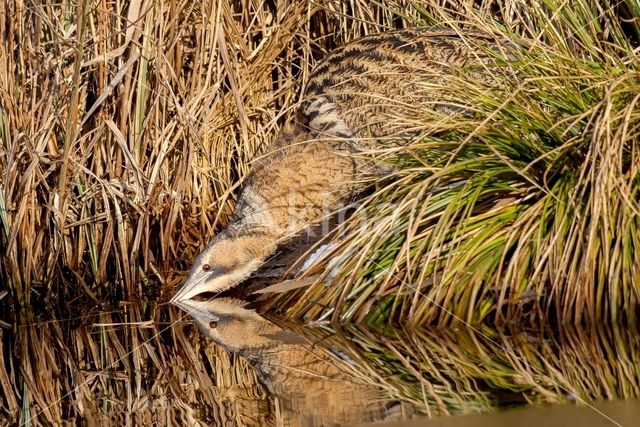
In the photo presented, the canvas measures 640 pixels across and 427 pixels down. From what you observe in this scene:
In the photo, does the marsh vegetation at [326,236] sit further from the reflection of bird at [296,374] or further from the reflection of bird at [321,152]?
the reflection of bird at [321,152]

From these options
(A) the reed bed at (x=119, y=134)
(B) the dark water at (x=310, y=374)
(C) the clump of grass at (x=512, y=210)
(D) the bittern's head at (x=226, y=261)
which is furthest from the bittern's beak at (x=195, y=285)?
(C) the clump of grass at (x=512, y=210)

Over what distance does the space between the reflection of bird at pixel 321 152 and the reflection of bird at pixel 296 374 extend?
424 millimetres

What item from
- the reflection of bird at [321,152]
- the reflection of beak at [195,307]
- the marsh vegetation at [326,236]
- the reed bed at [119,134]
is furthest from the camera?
the reflection of bird at [321,152]

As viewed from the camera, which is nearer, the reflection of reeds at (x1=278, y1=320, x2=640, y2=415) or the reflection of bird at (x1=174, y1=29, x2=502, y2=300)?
the reflection of reeds at (x1=278, y1=320, x2=640, y2=415)

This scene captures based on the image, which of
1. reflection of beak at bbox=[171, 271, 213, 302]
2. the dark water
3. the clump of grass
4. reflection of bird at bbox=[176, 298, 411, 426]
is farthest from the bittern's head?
the clump of grass

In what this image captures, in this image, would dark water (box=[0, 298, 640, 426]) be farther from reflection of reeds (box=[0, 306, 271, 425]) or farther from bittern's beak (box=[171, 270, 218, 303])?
bittern's beak (box=[171, 270, 218, 303])

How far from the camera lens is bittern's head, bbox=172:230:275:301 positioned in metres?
5.12

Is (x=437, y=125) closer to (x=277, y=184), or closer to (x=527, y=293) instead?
(x=527, y=293)

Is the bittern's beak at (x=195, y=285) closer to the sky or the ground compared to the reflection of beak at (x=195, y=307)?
closer to the sky

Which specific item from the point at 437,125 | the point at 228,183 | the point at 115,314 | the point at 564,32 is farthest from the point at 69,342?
the point at 564,32

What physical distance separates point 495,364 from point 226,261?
196 centimetres

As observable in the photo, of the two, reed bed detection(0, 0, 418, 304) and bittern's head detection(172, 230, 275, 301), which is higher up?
reed bed detection(0, 0, 418, 304)

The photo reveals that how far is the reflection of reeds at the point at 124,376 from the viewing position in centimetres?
346

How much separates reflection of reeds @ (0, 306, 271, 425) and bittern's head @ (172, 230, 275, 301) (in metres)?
0.23
